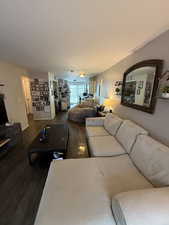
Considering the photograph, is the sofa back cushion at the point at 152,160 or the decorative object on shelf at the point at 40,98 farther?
the decorative object on shelf at the point at 40,98

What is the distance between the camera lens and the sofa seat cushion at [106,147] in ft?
5.87

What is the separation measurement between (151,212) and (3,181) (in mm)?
2209

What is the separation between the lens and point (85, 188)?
3.73ft

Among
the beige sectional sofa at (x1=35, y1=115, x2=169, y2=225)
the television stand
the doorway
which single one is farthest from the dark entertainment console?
the doorway

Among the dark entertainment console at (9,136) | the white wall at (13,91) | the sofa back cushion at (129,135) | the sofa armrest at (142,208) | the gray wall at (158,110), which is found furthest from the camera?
the white wall at (13,91)

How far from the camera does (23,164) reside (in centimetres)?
223

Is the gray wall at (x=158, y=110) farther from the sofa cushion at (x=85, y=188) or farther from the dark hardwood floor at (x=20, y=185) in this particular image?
the dark hardwood floor at (x=20, y=185)

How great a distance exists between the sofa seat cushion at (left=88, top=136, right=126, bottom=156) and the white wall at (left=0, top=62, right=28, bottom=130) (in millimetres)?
3023

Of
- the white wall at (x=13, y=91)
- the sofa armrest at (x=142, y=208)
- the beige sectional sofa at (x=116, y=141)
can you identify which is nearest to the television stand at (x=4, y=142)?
the white wall at (x=13, y=91)

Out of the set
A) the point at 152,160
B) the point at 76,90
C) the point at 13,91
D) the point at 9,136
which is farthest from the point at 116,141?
the point at 76,90

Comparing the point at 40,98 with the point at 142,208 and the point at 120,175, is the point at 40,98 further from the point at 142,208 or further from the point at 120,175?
the point at 142,208

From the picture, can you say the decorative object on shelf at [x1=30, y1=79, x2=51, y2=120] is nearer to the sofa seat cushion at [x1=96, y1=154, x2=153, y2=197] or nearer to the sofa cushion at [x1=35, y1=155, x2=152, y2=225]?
the sofa cushion at [x1=35, y1=155, x2=152, y2=225]

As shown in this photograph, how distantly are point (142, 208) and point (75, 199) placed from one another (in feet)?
1.95

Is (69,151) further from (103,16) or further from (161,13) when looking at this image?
(161,13)
